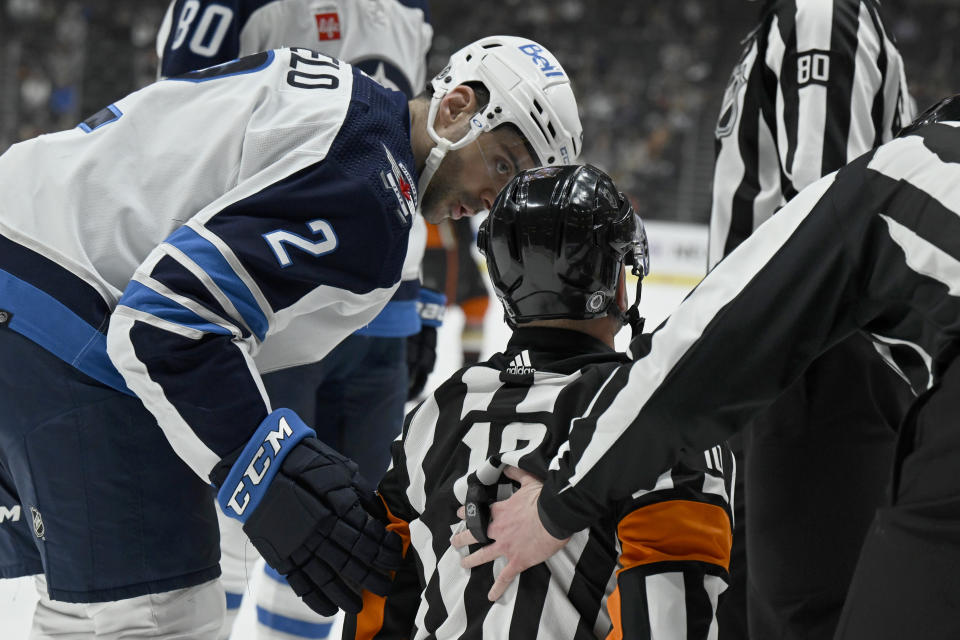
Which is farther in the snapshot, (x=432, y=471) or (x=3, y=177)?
(x=3, y=177)

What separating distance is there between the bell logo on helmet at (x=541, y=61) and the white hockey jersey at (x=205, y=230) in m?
0.36

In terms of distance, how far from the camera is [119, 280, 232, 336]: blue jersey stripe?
1326 millimetres

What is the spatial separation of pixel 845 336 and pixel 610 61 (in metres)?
13.9

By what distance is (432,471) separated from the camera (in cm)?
131

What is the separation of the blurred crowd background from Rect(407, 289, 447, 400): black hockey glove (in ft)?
30.1

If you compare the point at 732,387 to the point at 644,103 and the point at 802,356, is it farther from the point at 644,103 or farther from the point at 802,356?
the point at 644,103

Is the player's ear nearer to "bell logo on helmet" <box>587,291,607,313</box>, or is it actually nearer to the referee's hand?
"bell logo on helmet" <box>587,291,607,313</box>

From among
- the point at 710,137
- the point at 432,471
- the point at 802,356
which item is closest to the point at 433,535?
the point at 432,471

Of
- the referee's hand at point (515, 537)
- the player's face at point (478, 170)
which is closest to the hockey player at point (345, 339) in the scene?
the player's face at point (478, 170)

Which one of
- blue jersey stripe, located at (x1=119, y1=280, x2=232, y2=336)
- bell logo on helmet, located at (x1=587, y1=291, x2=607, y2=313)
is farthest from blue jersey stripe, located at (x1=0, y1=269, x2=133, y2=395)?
bell logo on helmet, located at (x1=587, y1=291, x2=607, y2=313)

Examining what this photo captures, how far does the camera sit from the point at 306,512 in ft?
4.44

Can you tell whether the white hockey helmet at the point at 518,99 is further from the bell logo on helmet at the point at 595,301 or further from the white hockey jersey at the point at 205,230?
the bell logo on helmet at the point at 595,301

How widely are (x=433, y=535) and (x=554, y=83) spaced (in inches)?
35.2

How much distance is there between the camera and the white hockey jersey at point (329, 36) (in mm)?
2254
